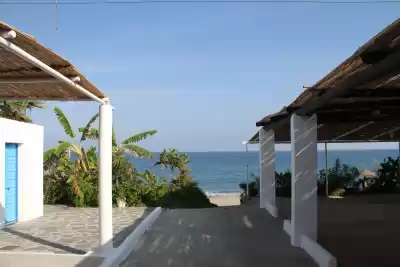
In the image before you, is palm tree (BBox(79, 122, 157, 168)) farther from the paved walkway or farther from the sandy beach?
the sandy beach

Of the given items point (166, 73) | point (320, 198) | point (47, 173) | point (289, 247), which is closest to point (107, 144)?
point (289, 247)

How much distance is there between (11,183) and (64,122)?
4.62 m

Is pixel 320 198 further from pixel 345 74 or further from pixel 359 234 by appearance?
pixel 345 74

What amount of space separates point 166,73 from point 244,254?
565 inches

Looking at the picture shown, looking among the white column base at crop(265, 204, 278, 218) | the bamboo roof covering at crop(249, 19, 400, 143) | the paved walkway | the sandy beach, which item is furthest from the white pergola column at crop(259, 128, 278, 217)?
the sandy beach

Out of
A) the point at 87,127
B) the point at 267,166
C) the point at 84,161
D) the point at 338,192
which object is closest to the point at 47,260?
the point at 267,166

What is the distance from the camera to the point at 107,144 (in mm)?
7207

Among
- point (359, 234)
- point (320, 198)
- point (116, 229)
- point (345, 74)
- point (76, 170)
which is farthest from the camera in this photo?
point (320, 198)

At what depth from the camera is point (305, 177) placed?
26.1 ft

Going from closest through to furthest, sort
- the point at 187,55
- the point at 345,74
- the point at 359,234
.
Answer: the point at 345,74 < the point at 359,234 < the point at 187,55

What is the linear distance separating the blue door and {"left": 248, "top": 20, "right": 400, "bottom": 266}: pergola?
22.2 ft

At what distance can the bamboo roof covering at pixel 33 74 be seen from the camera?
15.5ft

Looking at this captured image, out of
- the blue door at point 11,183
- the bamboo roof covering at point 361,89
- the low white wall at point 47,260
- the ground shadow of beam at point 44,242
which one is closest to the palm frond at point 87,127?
the blue door at point 11,183

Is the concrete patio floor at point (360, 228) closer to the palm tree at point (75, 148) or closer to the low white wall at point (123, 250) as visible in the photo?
the low white wall at point (123, 250)
